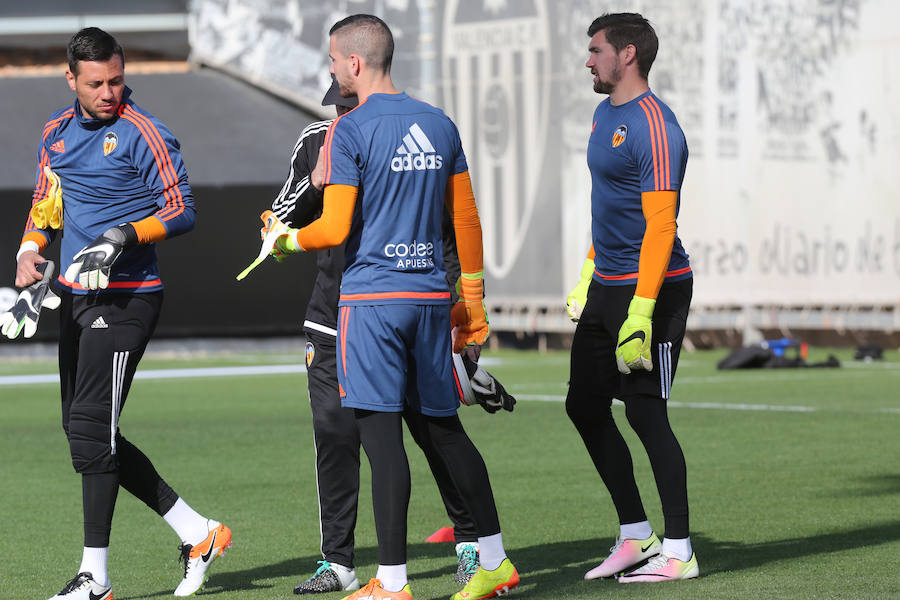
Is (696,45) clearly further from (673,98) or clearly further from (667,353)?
(667,353)

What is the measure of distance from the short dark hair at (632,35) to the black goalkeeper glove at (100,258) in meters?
2.13

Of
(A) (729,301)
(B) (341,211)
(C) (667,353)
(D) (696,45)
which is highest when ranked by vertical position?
(D) (696,45)

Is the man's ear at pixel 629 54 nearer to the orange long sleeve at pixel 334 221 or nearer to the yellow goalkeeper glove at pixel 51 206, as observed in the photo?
the orange long sleeve at pixel 334 221

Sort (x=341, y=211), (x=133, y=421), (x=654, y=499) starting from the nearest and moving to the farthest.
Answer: (x=341, y=211), (x=654, y=499), (x=133, y=421)

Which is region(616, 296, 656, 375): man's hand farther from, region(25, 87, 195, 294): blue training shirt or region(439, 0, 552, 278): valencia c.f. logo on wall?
region(439, 0, 552, 278): valencia c.f. logo on wall

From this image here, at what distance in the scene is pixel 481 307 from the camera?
6137mm

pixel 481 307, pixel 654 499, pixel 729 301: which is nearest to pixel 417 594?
pixel 481 307

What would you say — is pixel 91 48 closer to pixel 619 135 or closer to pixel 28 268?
pixel 28 268

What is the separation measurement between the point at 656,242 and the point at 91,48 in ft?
7.84

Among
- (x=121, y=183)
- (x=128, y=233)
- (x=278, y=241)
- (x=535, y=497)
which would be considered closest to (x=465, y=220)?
(x=278, y=241)

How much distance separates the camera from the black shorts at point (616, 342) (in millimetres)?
6477

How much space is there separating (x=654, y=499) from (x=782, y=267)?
60.7ft

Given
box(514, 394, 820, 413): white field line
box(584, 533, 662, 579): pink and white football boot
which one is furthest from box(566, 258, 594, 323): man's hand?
box(514, 394, 820, 413): white field line

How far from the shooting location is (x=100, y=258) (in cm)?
592
